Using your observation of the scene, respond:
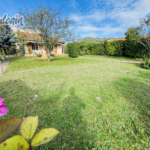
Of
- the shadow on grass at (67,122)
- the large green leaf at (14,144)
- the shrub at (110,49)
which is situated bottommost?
the shadow on grass at (67,122)

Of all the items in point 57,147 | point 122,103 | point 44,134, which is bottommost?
point 57,147

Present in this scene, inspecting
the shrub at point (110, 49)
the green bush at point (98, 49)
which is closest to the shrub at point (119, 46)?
the shrub at point (110, 49)

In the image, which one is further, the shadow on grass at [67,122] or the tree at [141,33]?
the tree at [141,33]

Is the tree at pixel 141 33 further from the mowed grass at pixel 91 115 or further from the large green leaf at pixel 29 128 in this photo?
the large green leaf at pixel 29 128

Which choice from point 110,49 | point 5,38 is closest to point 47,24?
point 5,38

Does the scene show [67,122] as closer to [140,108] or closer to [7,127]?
[7,127]

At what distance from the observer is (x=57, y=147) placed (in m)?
1.40

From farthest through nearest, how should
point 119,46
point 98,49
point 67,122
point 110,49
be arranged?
point 98,49 → point 110,49 → point 119,46 → point 67,122

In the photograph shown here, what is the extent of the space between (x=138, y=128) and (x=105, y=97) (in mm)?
1185

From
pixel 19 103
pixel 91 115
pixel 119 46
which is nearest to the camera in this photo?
pixel 91 115

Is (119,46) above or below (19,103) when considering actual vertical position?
above

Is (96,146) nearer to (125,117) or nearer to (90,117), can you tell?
(90,117)

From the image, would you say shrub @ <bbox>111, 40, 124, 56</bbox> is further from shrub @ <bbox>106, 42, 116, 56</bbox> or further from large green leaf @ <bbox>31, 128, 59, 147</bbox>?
large green leaf @ <bbox>31, 128, 59, 147</bbox>

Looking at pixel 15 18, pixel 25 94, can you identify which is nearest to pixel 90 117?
pixel 25 94
